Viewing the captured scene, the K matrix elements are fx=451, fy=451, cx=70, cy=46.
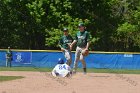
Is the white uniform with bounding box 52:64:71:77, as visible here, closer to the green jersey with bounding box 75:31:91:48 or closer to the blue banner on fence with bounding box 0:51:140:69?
the green jersey with bounding box 75:31:91:48

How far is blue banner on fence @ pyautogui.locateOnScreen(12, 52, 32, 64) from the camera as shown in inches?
1209

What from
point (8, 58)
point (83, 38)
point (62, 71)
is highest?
point (83, 38)

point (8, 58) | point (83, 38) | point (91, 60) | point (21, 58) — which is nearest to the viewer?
point (83, 38)

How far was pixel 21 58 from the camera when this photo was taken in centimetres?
3080

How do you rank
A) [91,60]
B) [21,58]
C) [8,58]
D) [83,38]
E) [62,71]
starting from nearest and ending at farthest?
1. [62,71]
2. [83,38]
3. [8,58]
4. [21,58]
5. [91,60]

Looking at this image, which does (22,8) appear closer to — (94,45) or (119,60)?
(94,45)

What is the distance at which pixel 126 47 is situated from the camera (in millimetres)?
48031

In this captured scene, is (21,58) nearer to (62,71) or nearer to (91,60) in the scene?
(91,60)

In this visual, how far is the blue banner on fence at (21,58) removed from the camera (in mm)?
30717

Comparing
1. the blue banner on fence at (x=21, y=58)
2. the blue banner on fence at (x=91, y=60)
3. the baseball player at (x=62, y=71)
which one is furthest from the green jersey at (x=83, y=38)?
the blue banner on fence at (x=21, y=58)

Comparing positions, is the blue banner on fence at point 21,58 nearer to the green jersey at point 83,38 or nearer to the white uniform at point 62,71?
the green jersey at point 83,38

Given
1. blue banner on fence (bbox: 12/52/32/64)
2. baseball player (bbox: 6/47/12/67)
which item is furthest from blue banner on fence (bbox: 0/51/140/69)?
baseball player (bbox: 6/47/12/67)

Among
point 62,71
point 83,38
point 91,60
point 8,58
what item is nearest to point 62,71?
point 62,71

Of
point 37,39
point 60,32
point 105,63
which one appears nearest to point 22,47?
point 37,39
